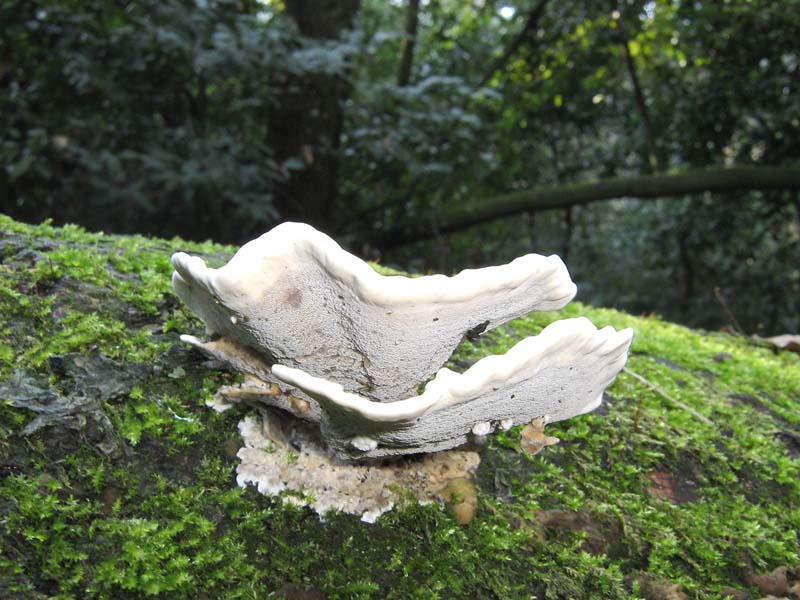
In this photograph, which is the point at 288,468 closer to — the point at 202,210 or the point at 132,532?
the point at 132,532

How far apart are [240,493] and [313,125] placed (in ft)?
16.9

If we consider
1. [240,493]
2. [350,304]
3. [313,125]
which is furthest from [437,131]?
[350,304]

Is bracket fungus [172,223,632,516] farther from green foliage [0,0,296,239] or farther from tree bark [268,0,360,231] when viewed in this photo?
tree bark [268,0,360,231]

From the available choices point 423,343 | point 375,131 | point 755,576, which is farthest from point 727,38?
point 423,343

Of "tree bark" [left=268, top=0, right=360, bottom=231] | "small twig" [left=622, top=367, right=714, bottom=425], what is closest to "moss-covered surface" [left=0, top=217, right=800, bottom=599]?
"small twig" [left=622, top=367, right=714, bottom=425]

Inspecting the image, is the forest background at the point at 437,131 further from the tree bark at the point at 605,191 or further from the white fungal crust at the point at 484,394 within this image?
the white fungal crust at the point at 484,394

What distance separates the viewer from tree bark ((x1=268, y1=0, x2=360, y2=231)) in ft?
19.0

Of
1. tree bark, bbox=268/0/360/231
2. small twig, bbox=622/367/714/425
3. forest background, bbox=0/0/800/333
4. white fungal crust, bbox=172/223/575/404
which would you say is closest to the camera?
white fungal crust, bbox=172/223/575/404

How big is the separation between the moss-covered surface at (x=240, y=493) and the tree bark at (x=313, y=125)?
4.03 m

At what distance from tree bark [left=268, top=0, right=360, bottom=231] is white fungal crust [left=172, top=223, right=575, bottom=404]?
480cm

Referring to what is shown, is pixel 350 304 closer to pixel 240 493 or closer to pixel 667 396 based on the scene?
pixel 240 493

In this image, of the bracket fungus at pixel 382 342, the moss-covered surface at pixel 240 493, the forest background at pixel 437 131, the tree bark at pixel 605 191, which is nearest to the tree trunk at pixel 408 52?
the forest background at pixel 437 131

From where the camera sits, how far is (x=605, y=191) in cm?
729

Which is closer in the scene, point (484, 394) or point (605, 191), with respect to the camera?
point (484, 394)
